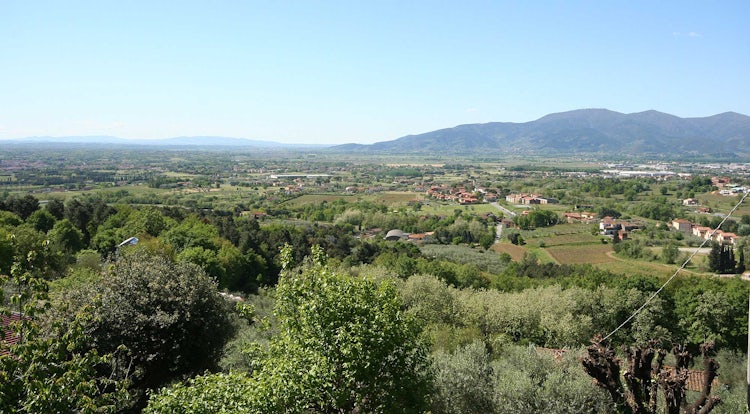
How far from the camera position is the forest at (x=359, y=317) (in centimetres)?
641

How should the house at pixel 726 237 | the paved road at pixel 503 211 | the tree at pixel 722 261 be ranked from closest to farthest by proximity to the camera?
the tree at pixel 722 261 < the house at pixel 726 237 < the paved road at pixel 503 211

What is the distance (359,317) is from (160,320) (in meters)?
6.59

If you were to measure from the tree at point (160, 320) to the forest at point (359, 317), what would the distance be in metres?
0.05

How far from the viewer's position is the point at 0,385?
4.68 meters

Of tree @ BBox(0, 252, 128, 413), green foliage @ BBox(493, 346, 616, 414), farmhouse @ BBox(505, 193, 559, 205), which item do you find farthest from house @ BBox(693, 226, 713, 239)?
tree @ BBox(0, 252, 128, 413)

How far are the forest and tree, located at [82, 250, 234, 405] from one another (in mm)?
52

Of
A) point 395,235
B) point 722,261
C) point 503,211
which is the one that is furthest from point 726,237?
point 503,211

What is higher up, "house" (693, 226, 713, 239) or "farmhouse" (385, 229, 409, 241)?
"house" (693, 226, 713, 239)

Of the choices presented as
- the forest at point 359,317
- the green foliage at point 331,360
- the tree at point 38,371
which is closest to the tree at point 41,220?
Answer: the forest at point 359,317

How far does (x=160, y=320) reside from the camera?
39.1 feet

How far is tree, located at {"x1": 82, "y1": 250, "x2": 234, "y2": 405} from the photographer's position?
11.7 meters

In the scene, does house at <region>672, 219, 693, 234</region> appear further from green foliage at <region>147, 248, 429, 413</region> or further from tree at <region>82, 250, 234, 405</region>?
green foliage at <region>147, 248, 429, 413</region>

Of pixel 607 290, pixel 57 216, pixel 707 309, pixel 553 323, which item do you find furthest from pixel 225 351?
pixel 57 216

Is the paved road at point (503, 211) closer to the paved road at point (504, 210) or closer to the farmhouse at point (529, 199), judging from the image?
the paved road at point (504, 210)
